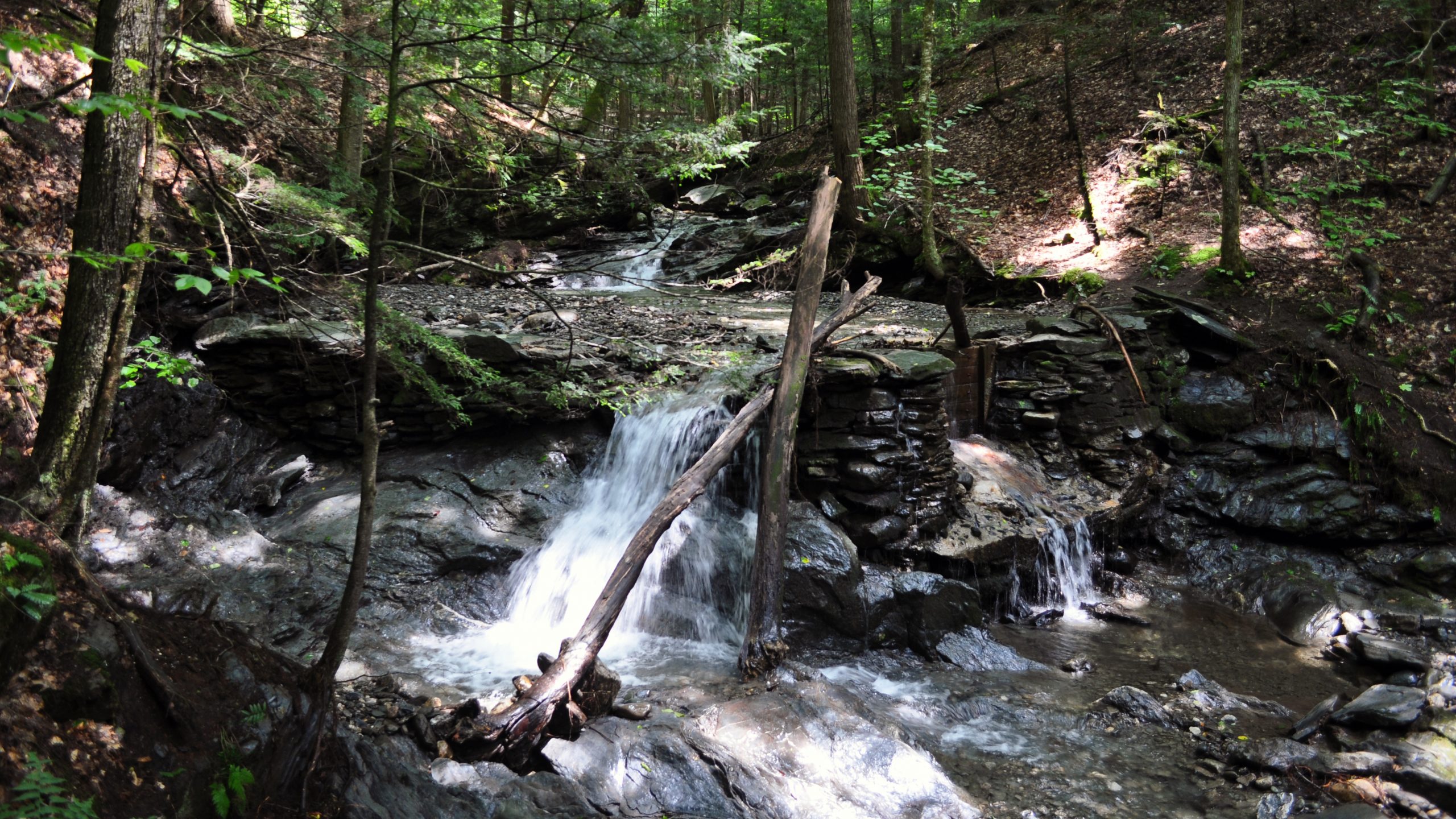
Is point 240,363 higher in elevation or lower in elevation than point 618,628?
higher

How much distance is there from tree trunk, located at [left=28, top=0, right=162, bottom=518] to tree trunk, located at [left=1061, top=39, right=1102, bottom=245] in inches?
486

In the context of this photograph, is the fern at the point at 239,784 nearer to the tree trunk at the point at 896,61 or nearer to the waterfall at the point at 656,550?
the waterfall at the point at 656,550

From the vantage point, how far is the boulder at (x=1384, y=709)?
522cm

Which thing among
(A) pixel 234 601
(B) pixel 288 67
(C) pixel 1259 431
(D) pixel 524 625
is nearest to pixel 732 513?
(D) pixel 524 625

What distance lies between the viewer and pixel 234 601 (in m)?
5.74

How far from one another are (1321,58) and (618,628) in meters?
15.5

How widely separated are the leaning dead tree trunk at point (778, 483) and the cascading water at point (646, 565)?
1.41ft

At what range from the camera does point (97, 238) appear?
3168 mm

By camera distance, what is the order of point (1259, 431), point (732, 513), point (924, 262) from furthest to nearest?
point (924, 262) → point (1259, 431) → point (732, 513)

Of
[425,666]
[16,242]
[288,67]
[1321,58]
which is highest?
[1321,58]

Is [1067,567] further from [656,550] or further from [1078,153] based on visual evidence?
[1078,153]

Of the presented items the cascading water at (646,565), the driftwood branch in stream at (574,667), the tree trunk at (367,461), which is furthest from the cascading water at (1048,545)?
the tree trunk at (367,461)

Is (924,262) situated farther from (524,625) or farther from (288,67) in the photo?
(288,67)

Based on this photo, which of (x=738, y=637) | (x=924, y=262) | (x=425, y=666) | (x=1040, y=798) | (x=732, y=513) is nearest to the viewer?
(x=1040, y=798)
